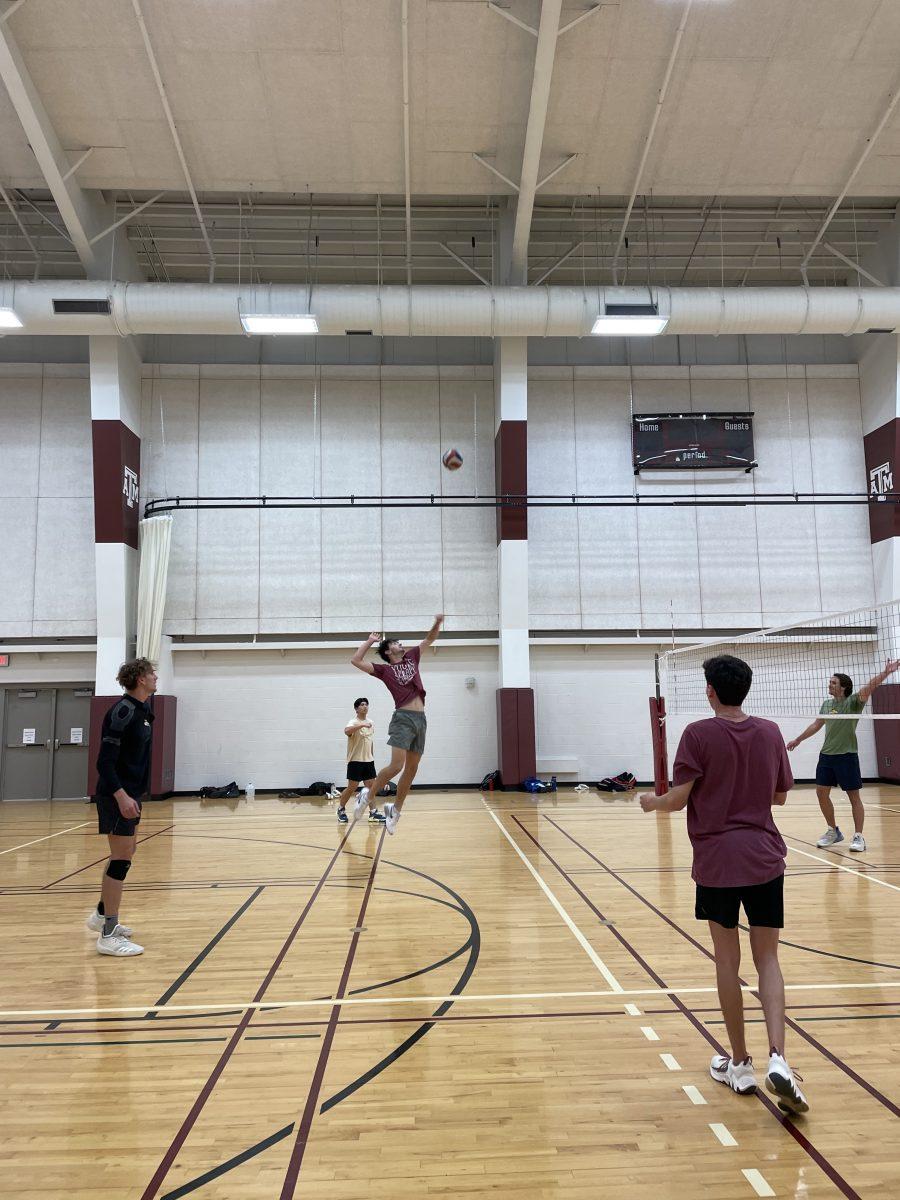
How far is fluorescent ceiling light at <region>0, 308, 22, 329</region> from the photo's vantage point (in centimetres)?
1309

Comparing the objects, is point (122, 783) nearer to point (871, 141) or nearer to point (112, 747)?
point (112, 747)

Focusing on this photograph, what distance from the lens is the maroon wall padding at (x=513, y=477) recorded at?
15727 millimetres

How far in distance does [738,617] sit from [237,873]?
1230 centimetres

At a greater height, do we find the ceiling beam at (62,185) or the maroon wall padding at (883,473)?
the ceiling beam at (62,185)

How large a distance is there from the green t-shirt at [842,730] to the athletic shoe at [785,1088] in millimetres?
6363

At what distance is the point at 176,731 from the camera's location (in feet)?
53.6

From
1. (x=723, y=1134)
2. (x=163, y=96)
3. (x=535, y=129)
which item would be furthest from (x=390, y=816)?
(x=163, y=96)

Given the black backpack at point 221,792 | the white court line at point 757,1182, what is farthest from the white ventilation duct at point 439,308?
the white court line at point 757,1182

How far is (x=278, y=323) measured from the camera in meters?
13.3

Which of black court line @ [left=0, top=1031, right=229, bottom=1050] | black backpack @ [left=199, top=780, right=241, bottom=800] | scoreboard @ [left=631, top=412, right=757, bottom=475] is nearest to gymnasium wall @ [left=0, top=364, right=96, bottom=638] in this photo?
black backpack @ [left=199, top=780, right=241, bottom=800]

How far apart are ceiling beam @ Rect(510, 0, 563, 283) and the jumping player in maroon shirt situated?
34.9 feet

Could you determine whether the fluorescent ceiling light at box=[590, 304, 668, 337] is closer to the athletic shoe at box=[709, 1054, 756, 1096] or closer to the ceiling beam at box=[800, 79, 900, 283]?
the ceiling beam at box=[800, 79, 900, 283]

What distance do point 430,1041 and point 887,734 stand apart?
15500 millimetres

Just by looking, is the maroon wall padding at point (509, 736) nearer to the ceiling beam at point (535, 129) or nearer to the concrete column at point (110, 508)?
the concrete column at point (110, 508)
